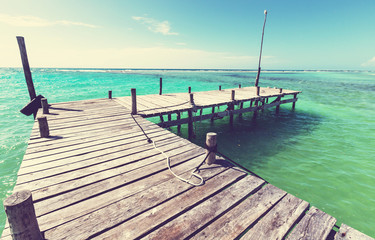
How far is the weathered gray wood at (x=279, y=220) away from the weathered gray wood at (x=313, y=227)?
0.09m

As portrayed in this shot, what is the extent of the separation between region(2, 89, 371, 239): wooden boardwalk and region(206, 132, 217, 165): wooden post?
16cm

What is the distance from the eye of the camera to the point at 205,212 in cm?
281

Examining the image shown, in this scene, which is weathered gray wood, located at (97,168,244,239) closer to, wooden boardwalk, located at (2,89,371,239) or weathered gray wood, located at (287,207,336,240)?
wooden boardwalk, located at (2,89,371,239)

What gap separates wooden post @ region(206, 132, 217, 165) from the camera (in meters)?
4.03

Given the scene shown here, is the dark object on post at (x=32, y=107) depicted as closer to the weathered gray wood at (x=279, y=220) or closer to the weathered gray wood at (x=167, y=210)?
the weathered gray wood at (x=167, y=210)

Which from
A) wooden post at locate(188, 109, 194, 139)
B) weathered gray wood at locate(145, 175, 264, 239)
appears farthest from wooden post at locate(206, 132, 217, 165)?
wooden post at locate(188, 109, 194, 139)

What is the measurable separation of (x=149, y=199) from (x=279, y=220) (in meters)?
2.12

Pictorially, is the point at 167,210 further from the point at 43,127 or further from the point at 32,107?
the point at 32,107

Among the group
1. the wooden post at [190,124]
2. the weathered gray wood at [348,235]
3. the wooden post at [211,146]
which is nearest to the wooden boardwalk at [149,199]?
the weathered gray wood at [348,235]

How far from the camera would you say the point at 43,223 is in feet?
8.18

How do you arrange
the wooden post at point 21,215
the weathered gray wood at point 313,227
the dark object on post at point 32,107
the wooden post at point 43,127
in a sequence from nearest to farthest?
the wooden post at point 21,215, the weathered gray wood at point 313,227, the wooden post at point 43,127, the dark object on post at point 32,107

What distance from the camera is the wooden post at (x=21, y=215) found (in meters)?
1.88

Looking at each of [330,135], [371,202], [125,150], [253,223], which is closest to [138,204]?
[253,223]

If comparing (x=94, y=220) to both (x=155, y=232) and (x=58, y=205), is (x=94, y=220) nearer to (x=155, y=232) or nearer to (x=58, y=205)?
(x=58, y=205)
